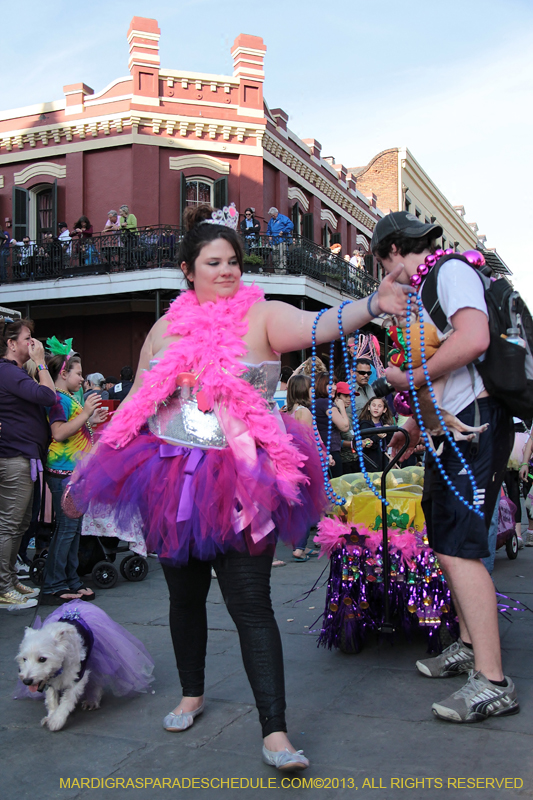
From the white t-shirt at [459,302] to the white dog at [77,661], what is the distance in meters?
1.84

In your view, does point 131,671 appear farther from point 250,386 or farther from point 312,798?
point 250,386

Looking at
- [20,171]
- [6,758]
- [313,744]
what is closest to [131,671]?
[6,758]

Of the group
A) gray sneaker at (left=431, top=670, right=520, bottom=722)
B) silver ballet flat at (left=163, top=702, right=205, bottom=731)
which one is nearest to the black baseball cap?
gray sneaker at (left=431, top=670, right=520, bottom=722)

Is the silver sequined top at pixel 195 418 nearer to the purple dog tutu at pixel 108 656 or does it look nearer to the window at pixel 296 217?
the purple dog tutu at pixel 108 656

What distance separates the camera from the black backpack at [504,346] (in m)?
2.72

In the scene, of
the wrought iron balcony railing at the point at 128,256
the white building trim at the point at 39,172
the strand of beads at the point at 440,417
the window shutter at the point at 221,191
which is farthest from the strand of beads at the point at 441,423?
the white building trim at the point at 39,172

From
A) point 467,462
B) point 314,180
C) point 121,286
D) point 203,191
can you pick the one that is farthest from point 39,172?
point 467,462

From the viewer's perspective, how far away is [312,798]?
221 centimetres

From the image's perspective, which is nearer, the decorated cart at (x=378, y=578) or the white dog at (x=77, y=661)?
the white dog at (x=77, y=661)

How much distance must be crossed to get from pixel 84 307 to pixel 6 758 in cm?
1705

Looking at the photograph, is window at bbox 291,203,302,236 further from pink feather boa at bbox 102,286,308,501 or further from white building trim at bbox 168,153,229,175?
pink feather boa at bbox 102,286,308,501

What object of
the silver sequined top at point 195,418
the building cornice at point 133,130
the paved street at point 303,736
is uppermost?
the building cornice at point 133,130

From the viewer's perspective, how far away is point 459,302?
2684mm

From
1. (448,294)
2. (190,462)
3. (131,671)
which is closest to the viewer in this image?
(190,462)
